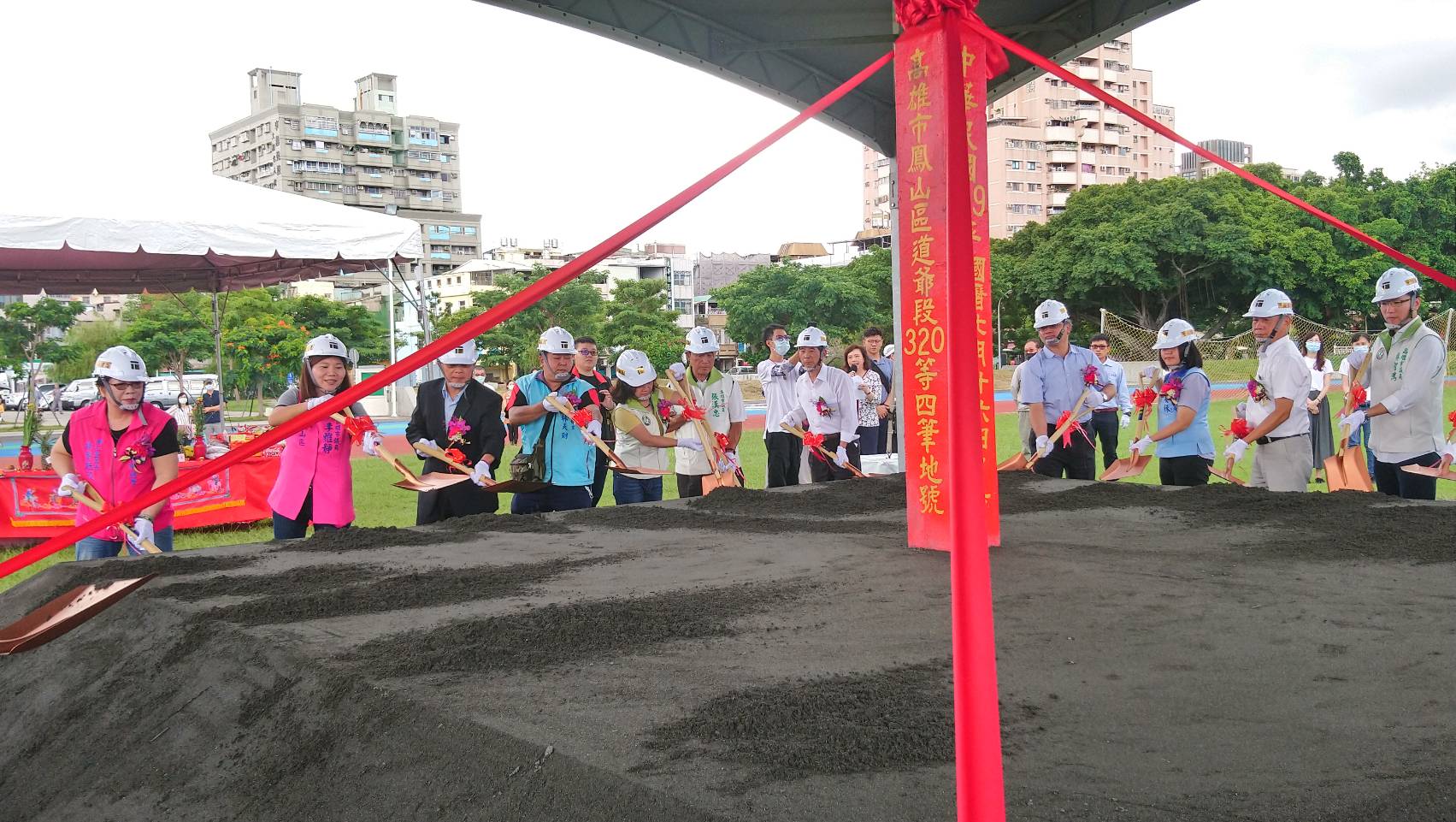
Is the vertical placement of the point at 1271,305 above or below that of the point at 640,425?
above

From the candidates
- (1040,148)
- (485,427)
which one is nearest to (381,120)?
(1040,148)

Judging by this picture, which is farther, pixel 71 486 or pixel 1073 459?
pixel 1073 459

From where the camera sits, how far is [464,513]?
536cm

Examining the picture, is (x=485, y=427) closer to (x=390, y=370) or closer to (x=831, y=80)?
(x=390, y=370)

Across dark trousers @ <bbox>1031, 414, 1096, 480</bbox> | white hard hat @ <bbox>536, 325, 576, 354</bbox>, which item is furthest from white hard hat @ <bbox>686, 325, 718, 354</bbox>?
dark trousers @ <bbox>1031, 414, 1096, 480</bbox>

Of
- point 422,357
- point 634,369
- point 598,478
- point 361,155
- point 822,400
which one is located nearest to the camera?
point 422,357

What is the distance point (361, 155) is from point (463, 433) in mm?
71382

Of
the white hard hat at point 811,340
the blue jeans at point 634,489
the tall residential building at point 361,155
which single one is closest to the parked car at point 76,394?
the white hard hat at point 811,340

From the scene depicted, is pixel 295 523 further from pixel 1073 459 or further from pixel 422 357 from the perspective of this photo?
pixel 1073 459

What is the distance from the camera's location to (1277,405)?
5230mm

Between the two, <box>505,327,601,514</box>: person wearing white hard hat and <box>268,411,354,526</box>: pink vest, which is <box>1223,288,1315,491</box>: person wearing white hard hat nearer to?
<box>505,327,601,514</box>: person wearing white hard hat

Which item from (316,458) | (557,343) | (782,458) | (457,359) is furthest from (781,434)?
(316,458)

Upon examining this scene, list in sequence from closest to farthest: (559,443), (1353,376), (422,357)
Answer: (422,357) < (559,443) < (1353,376)

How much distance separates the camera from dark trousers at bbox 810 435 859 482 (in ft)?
25.0
